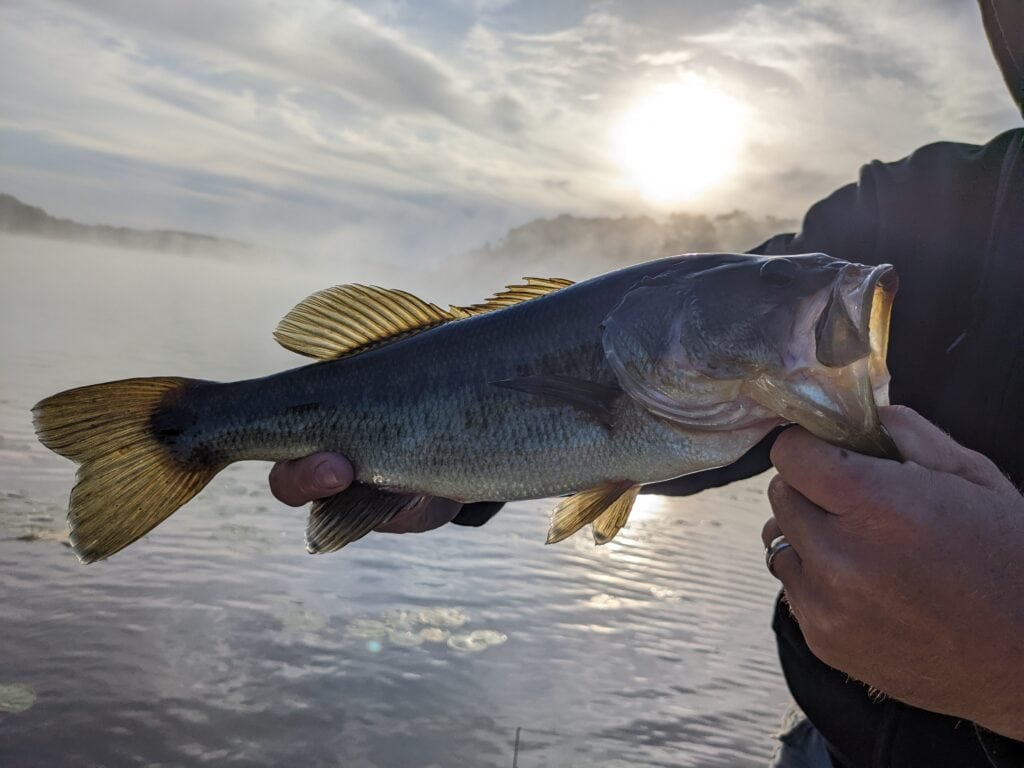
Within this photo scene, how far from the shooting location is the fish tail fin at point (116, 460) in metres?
3.36

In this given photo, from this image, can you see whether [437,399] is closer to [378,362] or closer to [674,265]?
[378,362]

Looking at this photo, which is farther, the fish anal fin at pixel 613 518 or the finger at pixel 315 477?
the finger at pixel 315 477

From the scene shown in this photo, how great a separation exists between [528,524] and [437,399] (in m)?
7.79

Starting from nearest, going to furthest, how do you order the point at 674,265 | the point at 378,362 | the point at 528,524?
the point at 674,265 < the point at 378,362 < the point at 528,524

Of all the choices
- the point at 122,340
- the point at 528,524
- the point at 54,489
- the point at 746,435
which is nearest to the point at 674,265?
the point at 746,435

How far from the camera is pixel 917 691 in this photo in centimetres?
219

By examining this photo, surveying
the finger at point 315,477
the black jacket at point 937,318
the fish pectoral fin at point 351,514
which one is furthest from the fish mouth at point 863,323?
the finger at point 315,477

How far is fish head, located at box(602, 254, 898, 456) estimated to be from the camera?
90.0 inches

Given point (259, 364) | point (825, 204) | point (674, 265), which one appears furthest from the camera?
point (259, 364)

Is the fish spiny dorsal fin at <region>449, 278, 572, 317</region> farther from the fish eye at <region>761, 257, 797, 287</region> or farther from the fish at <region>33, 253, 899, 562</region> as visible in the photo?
the fish eye at <region>761, 257, 797, 287</region>

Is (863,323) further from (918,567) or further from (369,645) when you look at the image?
(369,645)

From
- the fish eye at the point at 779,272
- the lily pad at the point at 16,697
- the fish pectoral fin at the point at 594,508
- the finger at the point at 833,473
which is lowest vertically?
the lily pad at the point at 16,697

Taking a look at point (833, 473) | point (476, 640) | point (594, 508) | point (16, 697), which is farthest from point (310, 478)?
point (476, 640)

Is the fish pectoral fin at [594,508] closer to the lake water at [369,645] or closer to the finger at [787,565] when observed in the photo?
the finger at [787,565]
